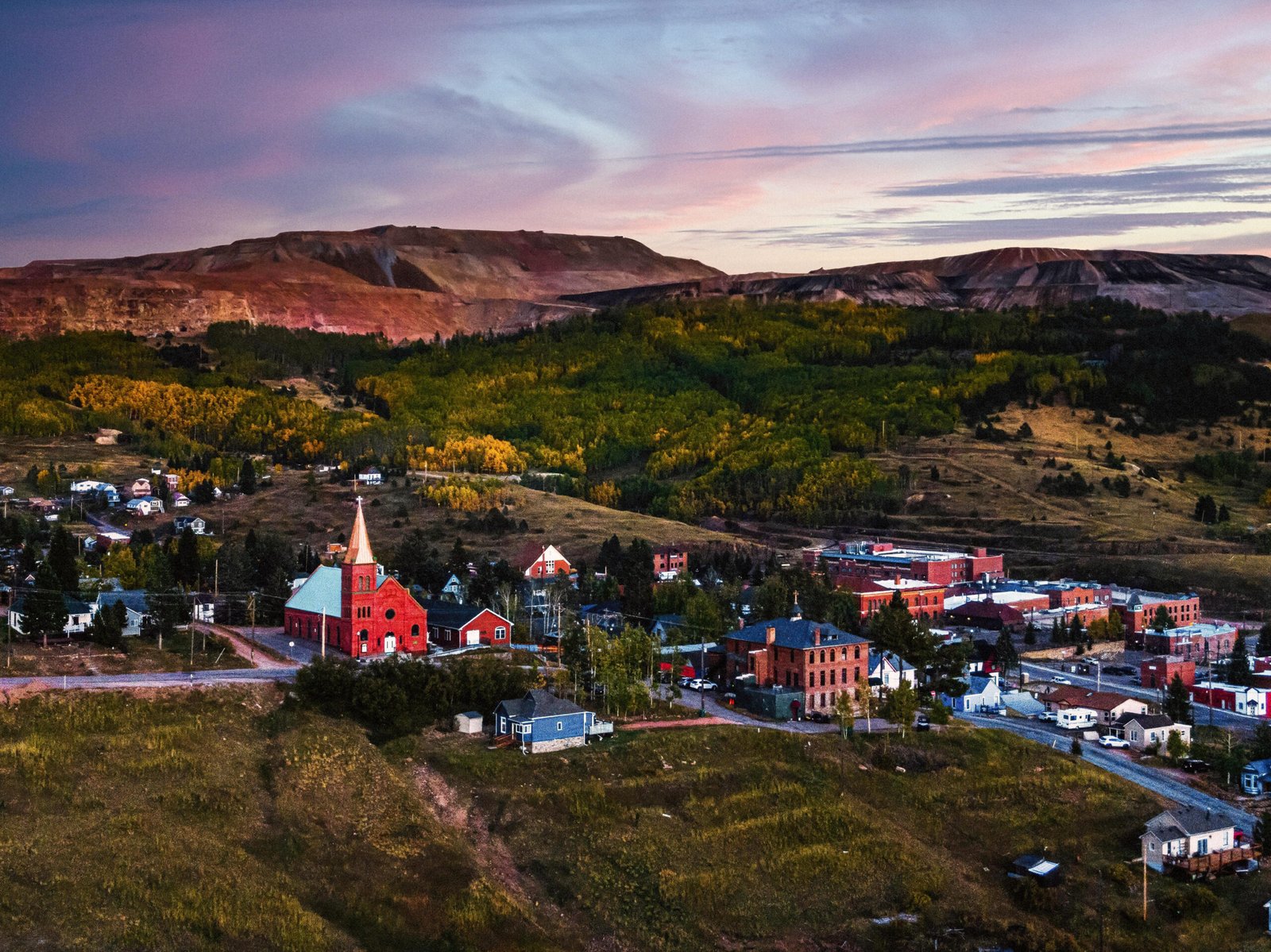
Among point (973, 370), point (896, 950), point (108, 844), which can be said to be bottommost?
point (896, 950)

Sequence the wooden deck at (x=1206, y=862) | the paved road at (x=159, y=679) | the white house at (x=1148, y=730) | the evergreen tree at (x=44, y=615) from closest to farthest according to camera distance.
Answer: the wooden deck at (x=1206, y=862) < the paved road at (x=159, y=679) < the evergreen tree at (x=44, y=615) < the white house at (x=1148, y=730)

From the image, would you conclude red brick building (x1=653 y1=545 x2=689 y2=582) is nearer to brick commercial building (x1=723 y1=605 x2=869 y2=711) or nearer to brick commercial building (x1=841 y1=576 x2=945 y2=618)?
brick commercial building (x1=841 y1=576 x2=945 y2=618)

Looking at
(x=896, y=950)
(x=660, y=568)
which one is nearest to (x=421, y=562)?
(x=660, y=568)

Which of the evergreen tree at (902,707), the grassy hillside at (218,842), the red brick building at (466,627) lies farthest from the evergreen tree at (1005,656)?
the grassy hillside at (218,842)

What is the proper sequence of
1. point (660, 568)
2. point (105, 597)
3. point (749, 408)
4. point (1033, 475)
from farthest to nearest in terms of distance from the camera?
point (749, 408) → point (1033, 475) → point (660, 568) → point (105, 597)

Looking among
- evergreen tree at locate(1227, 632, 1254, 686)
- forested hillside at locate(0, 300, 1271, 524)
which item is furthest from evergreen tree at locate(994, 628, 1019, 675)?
forested hillside at locate(0, 300, 1271, 524)

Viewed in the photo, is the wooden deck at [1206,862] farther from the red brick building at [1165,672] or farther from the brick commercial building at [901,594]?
the brick commercial building at [901,594]

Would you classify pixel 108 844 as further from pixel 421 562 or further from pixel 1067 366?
pixel 1067 366
